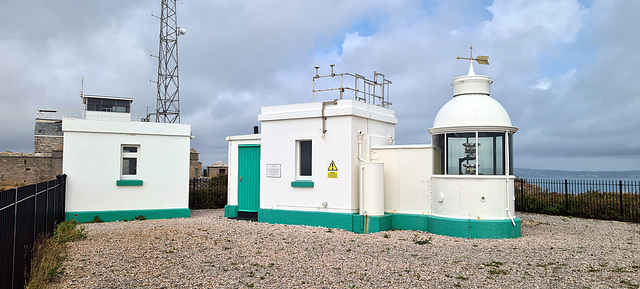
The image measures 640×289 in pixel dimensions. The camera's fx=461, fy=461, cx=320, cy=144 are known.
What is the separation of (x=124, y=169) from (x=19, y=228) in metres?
9.39

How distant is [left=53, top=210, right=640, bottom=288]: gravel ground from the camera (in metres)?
7.12

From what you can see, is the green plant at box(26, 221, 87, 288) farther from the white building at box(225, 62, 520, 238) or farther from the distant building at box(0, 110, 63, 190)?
the distant building at box(0, 110, 63, 190)

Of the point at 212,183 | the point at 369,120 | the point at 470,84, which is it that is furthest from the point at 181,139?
the point at 470,84

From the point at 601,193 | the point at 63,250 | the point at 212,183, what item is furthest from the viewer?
the point at 212,183

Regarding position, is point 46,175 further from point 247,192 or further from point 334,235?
point 334,235

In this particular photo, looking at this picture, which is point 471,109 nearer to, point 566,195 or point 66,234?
point 566,195

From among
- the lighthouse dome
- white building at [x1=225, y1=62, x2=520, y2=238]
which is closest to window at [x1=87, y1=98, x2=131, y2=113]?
white building at [x1=225, y1=62, x2=520, y2=238]

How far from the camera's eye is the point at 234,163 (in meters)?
15.6

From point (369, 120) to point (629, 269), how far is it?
735 centimetres

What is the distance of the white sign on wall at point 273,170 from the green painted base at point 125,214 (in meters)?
3.98

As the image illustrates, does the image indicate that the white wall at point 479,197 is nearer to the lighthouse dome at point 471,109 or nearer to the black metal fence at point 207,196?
the lighthouse dome at point 471,109

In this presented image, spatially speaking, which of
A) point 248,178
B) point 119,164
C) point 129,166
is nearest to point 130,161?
point 129,166

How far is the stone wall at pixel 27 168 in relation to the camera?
30297mm

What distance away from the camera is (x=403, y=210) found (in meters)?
12.6
